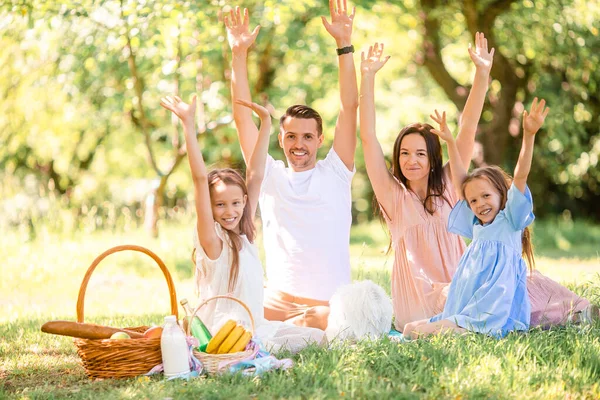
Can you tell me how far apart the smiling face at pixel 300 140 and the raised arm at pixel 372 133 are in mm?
299

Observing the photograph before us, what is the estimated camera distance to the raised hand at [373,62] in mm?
4301

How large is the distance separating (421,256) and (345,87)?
3.77 feet

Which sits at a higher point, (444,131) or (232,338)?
(444,131)

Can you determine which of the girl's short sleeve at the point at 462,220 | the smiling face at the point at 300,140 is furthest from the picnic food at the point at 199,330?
the girl's short sleeve at the point at 462,220

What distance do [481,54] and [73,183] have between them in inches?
652

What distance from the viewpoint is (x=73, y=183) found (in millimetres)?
19469

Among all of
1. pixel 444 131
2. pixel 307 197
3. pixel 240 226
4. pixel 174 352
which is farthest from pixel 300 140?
pixel 174 352

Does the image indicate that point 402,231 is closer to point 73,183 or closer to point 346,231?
point 346,231

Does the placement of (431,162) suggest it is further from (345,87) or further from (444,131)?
(345,87)

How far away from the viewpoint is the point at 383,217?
186 inches

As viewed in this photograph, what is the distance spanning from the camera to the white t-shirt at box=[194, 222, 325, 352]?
3848 mm

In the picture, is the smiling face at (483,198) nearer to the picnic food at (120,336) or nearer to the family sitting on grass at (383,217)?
the family sitting on grass at (383,217)

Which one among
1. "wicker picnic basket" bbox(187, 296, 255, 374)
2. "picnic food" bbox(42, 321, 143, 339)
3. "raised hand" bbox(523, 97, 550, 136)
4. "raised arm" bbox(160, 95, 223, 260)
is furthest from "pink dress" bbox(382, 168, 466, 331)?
"picnic food" bbox(42, 321, 143, 339)

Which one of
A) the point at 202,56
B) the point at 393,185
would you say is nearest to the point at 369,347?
the point at 393,185
